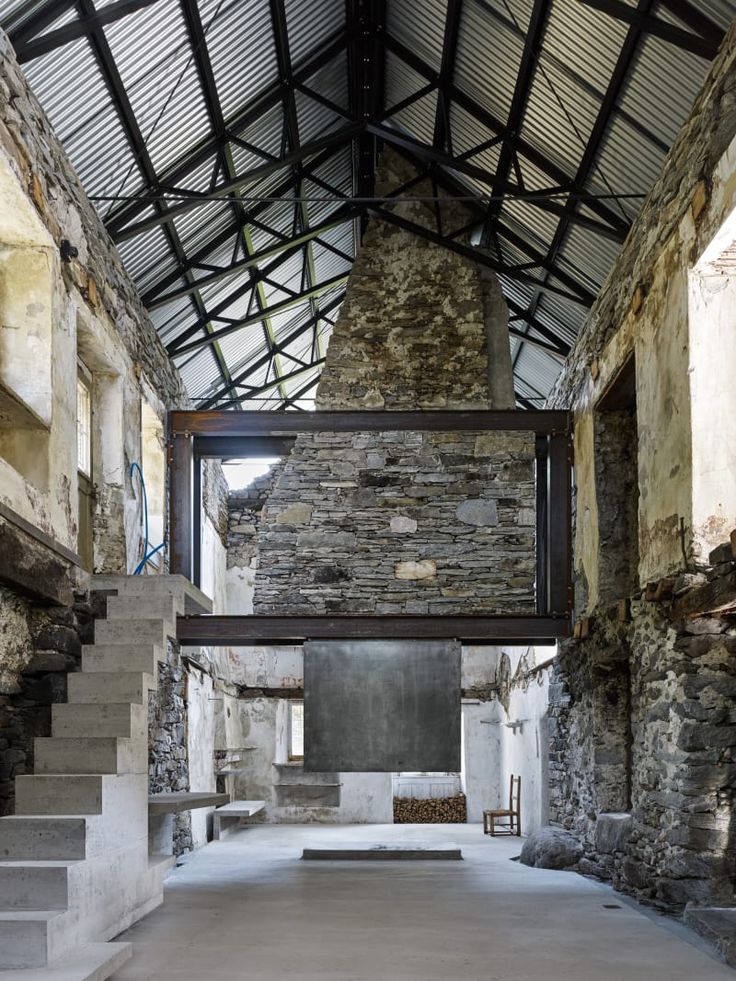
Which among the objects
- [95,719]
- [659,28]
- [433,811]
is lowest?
[433,811]

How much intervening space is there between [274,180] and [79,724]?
765 cm

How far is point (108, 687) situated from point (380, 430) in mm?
4016

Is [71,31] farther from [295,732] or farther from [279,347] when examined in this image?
[295,732]

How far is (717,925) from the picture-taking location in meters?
5.45

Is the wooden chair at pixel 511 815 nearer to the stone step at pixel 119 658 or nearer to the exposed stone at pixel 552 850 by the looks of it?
the exposed stone at pixel 552 850

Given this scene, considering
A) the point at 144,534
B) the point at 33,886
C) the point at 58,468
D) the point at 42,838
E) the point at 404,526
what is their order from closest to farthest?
the point at 33,886
the point at 42,838
the point at 58,468
the point at 144,534
the point at 404,526

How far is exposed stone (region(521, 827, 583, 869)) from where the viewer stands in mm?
8953

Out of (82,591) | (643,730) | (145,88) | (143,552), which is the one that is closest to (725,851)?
(643,730)

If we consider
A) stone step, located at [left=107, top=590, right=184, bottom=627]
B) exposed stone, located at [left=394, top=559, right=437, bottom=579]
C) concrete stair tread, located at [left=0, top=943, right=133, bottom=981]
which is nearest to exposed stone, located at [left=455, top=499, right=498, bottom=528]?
exposed stone, located at [left=394, top=559, right=437, bottom=579]

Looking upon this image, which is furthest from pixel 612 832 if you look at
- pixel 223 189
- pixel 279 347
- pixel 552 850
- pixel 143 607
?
pixel 279 347

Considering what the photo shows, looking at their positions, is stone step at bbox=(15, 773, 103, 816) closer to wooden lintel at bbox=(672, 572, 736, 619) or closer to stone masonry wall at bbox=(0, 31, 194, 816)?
stone masonry wall at bbox=(0, 31, 194, 816)

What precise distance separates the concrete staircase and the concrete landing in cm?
380

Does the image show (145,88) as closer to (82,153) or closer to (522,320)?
(82,153)

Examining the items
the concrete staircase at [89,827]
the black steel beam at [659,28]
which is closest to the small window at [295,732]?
the concrete staircase at [89,827]
